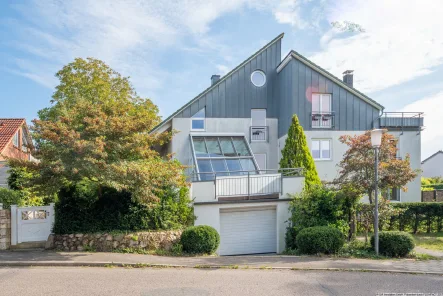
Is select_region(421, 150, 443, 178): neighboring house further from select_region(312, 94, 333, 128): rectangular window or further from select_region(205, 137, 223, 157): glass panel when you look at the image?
select_region(205, 137, 223, 157): glass panel

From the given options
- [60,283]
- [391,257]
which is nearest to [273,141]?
[391,257]

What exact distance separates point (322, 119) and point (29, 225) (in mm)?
15902

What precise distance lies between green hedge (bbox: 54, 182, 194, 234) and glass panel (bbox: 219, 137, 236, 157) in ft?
22.6

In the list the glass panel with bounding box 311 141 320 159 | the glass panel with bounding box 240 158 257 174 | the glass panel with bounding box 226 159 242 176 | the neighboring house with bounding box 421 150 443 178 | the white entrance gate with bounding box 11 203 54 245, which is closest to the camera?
the white entrance gate with bounding box 11 203 54 245

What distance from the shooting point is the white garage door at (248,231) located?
1329 centimetres

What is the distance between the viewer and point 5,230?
10359 mm

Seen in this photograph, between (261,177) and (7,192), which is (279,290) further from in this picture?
(7,192)

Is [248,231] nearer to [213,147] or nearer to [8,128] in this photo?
[213,147]

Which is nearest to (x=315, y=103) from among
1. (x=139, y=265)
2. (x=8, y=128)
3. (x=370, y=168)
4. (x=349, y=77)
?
(x=349, y=77)

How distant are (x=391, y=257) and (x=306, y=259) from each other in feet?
9.78

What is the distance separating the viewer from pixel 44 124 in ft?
31.2

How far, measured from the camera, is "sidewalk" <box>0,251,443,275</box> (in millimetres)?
8898

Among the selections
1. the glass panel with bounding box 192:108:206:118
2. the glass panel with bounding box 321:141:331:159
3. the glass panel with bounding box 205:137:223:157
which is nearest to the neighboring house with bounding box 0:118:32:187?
the glass panel with bounding box 192:108:206:118

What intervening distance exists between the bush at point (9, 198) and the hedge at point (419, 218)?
54.5 ft
